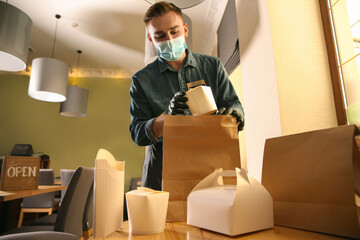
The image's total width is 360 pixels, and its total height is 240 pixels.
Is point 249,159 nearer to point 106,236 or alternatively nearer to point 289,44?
point 289,44

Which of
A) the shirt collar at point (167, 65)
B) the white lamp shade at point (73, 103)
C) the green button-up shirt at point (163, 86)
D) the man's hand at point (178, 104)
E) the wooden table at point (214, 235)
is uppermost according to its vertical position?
the white lamp shade at point (73, 103)

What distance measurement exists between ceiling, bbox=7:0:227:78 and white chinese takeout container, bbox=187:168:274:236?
297 centimetres

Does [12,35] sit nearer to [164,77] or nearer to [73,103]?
[73,103]

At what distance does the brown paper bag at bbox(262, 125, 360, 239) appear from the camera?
427 millimetres

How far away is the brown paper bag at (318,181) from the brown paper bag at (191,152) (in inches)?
4.5

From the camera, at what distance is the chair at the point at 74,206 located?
149 cm

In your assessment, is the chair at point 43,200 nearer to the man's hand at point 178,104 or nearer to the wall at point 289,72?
the wall at point 289,72

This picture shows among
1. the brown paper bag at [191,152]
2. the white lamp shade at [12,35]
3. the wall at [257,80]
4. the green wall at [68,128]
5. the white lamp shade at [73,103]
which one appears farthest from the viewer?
the green wall at [68,128]

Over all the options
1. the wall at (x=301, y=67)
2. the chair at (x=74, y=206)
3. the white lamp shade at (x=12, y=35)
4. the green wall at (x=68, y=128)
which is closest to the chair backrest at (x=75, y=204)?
the chair at (x=74, y=206)

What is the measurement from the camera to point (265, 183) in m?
0.57

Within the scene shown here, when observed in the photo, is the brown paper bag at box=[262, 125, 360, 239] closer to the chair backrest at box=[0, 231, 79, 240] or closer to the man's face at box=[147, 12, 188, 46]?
the man's face at box=[147, 12, 188, 46]

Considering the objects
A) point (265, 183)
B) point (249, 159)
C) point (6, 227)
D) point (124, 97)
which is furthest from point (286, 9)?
point (124, 97)

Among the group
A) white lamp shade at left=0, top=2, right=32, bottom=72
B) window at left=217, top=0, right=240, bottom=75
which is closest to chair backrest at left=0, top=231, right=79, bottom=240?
white lamp shade at left=0, top=2, right=32, bottom=72

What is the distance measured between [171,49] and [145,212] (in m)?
0.83
